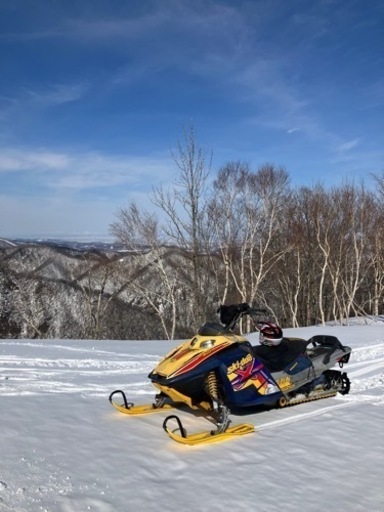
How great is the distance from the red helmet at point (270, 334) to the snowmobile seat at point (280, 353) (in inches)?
2.2

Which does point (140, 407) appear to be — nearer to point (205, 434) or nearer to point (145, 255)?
point (205, 434)

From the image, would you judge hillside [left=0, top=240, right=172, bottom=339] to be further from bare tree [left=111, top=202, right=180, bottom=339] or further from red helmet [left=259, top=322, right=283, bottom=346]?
red helmet [left=259, top=322, right=283, bottom=346]

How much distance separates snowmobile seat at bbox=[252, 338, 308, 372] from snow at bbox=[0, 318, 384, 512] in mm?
449

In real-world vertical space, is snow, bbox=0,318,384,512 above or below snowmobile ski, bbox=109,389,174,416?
below

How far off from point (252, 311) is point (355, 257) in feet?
71.7

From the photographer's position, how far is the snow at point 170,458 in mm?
2699

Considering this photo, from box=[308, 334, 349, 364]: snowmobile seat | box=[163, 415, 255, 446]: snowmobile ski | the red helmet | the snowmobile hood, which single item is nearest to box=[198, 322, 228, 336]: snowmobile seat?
the snowmobile hood

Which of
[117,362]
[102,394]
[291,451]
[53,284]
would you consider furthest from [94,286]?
[291,451]

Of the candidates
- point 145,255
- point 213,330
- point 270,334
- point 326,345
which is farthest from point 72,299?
point 213,330

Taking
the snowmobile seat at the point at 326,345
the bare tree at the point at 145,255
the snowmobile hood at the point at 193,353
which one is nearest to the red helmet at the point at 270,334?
the snowmobile seat at the point at 326,345

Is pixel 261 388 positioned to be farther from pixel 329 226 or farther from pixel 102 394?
pixel 329 226

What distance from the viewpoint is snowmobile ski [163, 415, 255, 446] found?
3497 mm

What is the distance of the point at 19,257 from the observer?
34.9 metres

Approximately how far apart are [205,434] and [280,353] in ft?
4.73
